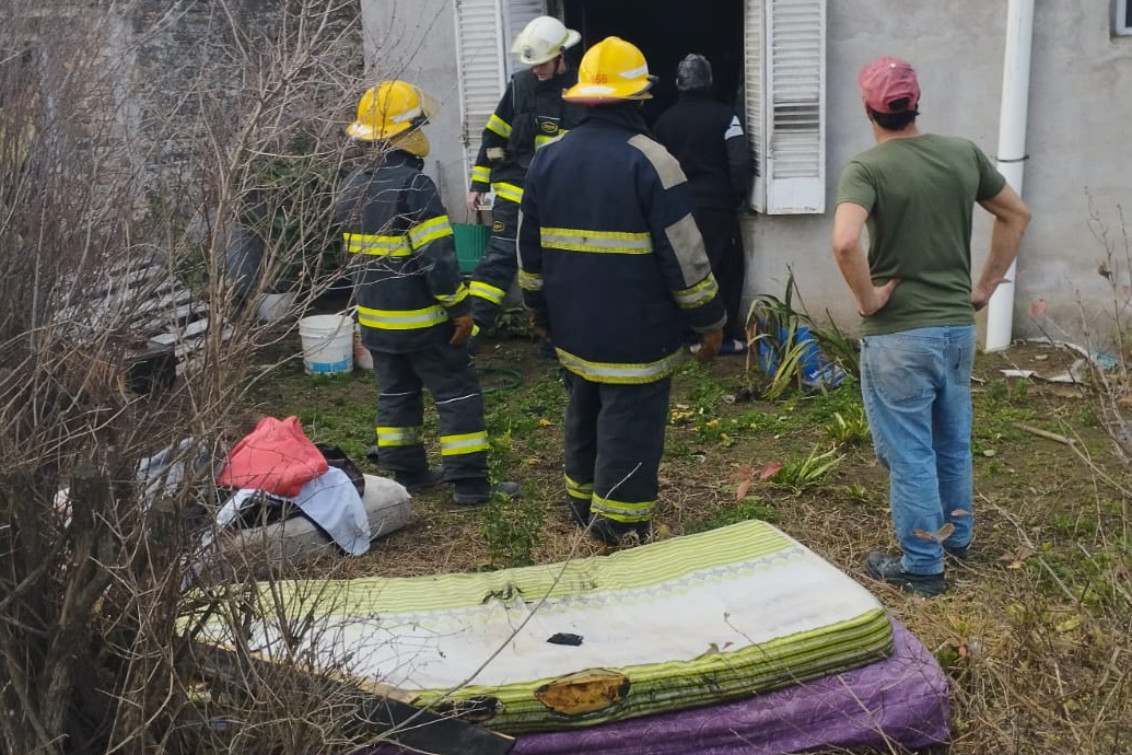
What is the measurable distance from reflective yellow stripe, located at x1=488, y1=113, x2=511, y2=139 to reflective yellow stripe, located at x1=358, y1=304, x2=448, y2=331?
7.15ft

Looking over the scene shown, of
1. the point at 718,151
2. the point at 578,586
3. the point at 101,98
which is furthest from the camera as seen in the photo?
the point at 718,151

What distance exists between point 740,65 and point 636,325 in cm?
540

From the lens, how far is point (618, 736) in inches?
135

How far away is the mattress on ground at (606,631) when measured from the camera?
11.3 ft

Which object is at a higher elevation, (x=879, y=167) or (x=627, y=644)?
(x=879, y=167)

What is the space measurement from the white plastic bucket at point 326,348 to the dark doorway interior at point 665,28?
418 cm

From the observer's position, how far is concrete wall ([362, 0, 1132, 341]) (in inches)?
270

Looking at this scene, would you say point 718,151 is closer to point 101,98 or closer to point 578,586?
point 101,98

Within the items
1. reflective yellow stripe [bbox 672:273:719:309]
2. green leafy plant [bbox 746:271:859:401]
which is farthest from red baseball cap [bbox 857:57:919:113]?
green leafy plant [bbox 746:271:859:401]

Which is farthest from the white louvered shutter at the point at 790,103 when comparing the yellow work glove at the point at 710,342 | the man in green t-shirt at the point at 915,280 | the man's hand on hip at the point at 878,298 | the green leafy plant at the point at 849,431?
the man's hand on hip at the point at 878,298

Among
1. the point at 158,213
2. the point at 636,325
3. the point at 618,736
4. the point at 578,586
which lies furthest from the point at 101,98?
the point at 618,736

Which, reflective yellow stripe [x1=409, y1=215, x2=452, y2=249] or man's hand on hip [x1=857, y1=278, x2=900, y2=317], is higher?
reflective yellow stripe [x1=409, y1=215, x2=452, y2=249]

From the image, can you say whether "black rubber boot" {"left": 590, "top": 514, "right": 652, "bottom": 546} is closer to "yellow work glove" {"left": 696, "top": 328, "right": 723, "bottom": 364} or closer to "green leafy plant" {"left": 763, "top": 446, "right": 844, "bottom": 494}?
"yellow work glove" {"left": 696, "top": 328, "right": 723, "bottom": 364}

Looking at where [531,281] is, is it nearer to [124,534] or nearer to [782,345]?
[124,534]
